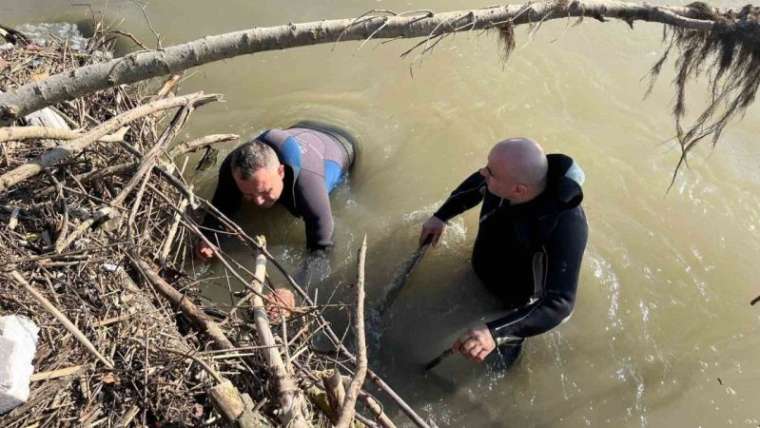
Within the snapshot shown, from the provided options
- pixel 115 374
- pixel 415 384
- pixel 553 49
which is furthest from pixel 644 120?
pixel 115 374

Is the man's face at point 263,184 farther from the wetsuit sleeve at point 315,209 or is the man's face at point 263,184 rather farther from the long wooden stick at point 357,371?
the long wooden stick at point 357,371

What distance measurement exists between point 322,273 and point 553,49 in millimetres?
→ 3560

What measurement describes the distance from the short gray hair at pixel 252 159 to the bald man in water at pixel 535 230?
1.43 metres

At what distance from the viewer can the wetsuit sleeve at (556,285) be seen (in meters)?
3.79

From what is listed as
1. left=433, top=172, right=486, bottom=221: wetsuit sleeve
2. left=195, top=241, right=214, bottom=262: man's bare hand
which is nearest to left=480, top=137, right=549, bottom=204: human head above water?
left=433, top=172, right=486, bottom=221: wetsuit sleeve

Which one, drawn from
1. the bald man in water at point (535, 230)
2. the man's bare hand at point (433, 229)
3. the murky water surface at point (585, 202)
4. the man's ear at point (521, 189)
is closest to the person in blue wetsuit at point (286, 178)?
the murky water surface at point (585, 202)

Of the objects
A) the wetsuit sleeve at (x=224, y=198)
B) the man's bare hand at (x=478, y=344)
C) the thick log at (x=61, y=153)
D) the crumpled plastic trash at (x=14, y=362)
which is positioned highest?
the thick log at (x=61, y=153)

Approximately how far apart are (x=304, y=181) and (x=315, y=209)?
0.21m

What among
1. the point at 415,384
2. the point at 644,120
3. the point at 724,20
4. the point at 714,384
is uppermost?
the point at 724,20

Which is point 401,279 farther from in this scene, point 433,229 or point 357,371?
point 357,371

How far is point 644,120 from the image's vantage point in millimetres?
6047

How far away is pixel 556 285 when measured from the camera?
12.6 feet

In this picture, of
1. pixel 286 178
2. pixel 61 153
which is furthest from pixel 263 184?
pixel 61 153

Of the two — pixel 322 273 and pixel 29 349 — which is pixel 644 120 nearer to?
pixel 322 273
